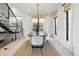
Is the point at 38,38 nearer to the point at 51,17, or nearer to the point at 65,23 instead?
the point at 65,23

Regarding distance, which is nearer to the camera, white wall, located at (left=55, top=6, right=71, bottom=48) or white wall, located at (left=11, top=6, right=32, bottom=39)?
white wall, located at (left=55, top=6, right=71, bottom=48)

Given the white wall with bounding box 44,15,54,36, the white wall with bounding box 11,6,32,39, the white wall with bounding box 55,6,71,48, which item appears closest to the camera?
the white wall with bounding box 55,6,71,48

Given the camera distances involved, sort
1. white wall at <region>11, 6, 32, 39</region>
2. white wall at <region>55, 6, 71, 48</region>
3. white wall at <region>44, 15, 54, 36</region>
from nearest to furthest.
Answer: white wall at <region>55, 6, 71, 48</region>, white wall at <region>11, 6, 32, 39</region>, white wall at <region>44, 15, 54, 36</region>

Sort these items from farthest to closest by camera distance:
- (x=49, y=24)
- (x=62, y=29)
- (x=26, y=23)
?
1. (x=49, y=24)
2. (x=26, y=23)
3. (x=62, y=29)

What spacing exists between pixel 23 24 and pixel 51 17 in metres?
3.02

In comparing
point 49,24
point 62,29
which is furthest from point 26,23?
point 62,29

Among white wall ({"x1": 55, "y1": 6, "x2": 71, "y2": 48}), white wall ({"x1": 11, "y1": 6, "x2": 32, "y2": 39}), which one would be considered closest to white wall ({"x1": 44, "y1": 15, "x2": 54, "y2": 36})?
white wall ({"x1": 11, "y1": 6, "x2": 32, "y2": 39})

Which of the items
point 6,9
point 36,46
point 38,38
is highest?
point 6,9

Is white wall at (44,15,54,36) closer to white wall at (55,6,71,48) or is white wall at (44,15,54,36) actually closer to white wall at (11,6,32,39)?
white wall at (11,6,32,39)

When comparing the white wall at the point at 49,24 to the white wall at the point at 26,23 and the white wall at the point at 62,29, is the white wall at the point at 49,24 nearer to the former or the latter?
the white wall at the point at 26,23

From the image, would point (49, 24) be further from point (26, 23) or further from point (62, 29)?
point (62, 29)

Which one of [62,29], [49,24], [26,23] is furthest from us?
[49,24]

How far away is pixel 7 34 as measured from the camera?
29.5ft

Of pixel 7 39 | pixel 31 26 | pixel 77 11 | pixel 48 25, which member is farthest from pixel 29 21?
pixel 77 11
